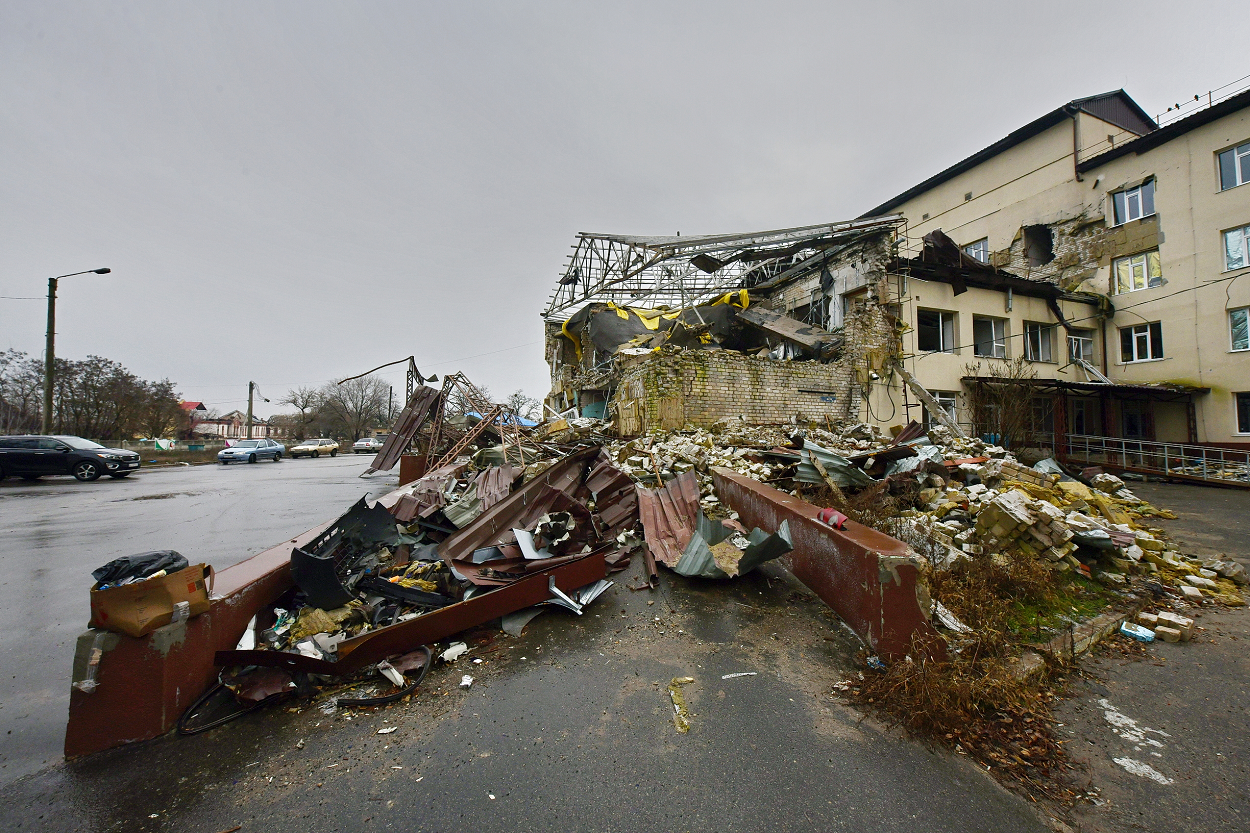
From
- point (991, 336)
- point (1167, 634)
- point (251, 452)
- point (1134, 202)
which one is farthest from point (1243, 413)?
point (251, 452)

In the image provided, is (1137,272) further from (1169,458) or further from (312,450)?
(312,450)

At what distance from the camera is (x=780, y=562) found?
437 centimetres

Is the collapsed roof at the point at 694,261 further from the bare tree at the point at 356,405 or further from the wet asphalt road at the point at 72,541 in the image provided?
the bare tree at the point at 356,405

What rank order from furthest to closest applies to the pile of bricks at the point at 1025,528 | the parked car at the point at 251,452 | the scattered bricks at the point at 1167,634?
the parked car at the point at 251,452 < the pile of bricks at the point at 1025,528 < the scattered bricks at the point at 1167,634

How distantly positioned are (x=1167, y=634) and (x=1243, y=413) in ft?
60.3

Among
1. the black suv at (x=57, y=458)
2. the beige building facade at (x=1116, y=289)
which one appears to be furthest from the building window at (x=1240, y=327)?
the black suv at (x=57, y=458)

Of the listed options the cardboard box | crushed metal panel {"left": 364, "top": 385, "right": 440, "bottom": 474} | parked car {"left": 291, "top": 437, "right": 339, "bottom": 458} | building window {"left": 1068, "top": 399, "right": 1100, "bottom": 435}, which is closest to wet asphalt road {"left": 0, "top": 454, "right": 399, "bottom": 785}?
the cardboard box

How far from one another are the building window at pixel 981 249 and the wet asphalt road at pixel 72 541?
2516 cm

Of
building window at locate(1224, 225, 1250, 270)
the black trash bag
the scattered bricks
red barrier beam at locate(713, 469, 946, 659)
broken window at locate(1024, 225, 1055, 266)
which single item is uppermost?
broken window at locate(1024, 225, 1055, 266)

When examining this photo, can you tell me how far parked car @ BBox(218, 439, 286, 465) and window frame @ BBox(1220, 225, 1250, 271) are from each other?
38134mm

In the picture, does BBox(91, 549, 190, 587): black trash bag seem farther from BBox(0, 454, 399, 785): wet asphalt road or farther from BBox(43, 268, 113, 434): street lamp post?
BBox(43, 268, 113, 434): street lamp post

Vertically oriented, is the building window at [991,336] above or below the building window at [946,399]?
above

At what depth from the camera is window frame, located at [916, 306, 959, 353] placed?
1413 cm

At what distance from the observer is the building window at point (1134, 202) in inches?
602
